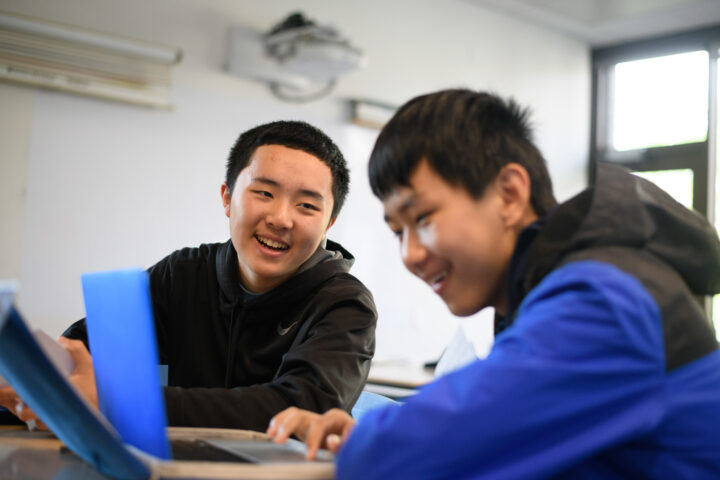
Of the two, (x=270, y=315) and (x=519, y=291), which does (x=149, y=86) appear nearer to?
(x=270, y=315)

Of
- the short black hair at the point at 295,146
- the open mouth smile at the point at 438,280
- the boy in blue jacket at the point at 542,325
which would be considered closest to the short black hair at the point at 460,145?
the boy in blue jacket at the point at 542,325

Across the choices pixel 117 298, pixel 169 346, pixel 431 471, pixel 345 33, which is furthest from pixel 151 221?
pixel 431 471

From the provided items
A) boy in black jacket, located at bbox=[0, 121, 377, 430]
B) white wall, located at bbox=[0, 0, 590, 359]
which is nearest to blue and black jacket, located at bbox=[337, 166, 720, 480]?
boy in black jacket, located at bbox=[0, 121, 377, 430]

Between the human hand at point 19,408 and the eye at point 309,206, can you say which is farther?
the eye at point 309,206

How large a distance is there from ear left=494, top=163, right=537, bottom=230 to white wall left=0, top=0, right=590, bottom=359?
101 inches

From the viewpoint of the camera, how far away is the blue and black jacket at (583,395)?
62 centimetres

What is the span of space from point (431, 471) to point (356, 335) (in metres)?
0.63

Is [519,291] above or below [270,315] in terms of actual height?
above

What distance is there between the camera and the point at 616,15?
16.0ft

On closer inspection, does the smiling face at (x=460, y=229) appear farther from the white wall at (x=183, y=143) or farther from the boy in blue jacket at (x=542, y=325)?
the white wall at (x=183, y=143)

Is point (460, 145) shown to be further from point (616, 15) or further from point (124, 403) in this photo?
point (616, 15)

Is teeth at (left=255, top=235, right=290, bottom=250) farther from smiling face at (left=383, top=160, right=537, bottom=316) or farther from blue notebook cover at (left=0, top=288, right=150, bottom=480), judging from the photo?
blue notebook cover at (left=0, top=288, right=150, bottom=480)

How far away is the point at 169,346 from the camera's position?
4.86 ft

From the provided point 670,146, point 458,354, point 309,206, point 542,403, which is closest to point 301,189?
point 309,206
